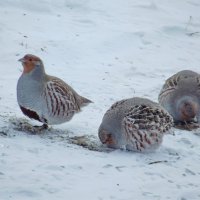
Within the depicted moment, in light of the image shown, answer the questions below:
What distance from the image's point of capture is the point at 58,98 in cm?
607

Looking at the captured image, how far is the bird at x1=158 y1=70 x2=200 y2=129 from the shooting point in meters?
7.20

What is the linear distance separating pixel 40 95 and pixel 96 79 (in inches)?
98.8

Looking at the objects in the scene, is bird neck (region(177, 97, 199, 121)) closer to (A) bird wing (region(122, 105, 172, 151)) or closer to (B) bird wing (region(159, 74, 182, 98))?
(B) bird wing (region(159, 74, 182, 98))

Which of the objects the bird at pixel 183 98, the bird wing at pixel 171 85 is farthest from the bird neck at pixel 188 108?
the bird wing at pixel 171 85

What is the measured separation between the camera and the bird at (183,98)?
7.20 metres

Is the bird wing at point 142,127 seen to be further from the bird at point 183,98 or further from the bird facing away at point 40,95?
the bird at point 183,98

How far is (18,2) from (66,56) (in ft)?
7.60

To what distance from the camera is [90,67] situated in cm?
886

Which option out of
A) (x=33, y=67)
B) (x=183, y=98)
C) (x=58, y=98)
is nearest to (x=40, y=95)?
(x=58, y=98)

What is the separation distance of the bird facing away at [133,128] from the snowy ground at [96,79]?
13cm

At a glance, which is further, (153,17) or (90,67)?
(153,17)

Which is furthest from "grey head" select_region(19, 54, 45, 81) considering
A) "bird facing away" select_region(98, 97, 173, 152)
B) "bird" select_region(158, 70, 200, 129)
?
"bird" select_region(158, 70, 200, 129)

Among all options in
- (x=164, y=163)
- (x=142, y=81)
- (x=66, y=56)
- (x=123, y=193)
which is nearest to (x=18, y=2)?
(x=66, y=56)

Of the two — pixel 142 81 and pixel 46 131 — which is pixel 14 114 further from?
pixel 142 81
